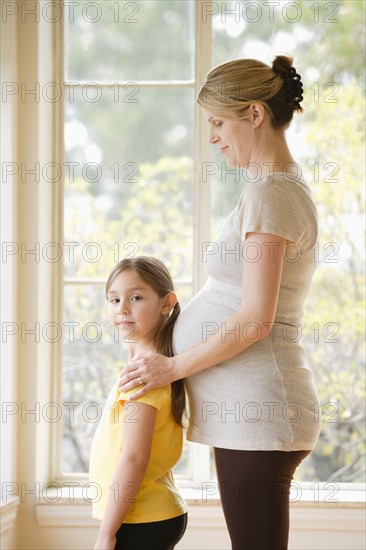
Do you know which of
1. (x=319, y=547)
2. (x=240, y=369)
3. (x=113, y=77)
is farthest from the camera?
(x=113, y=77)

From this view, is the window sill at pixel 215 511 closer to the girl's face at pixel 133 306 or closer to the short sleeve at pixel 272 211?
the girl's face at pixel 133 306

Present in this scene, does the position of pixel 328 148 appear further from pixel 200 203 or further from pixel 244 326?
pixel 244 326

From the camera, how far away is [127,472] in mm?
1523

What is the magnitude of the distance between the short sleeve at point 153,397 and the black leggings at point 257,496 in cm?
17

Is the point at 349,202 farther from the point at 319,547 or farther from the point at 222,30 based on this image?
the point at 319,547

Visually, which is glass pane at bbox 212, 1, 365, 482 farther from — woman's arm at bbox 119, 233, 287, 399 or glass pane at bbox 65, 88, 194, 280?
woman's arm at bbox 119, 233, 287, 399

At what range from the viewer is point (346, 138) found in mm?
2422

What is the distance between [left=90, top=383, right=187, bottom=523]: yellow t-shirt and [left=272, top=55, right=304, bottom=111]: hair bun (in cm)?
68

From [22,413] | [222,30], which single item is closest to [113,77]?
[222,30]

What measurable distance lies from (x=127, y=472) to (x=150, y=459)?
0.29ft

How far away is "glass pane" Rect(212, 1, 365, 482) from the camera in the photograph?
2.42 m

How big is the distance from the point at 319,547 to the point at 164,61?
5.30ft

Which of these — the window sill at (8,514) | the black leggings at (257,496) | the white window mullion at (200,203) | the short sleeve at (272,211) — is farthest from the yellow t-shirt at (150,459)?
the white window mullion at (200,203)

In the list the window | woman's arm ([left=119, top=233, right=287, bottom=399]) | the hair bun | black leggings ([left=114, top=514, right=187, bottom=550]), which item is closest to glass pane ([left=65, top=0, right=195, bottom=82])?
Answer: the window
